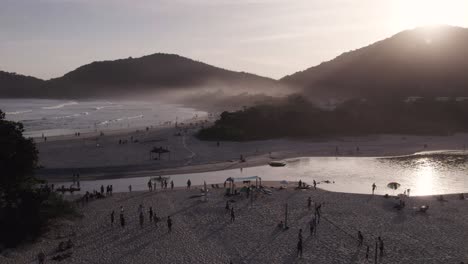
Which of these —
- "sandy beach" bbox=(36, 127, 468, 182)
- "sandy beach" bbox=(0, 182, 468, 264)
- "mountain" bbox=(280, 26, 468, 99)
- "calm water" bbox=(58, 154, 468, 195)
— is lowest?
"sandy beach" bbox=(0, 182, 468, 264)

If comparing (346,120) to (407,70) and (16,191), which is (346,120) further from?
(407,70)

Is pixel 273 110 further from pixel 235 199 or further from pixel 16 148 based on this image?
pixel 16 148

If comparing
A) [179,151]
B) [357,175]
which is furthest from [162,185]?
[357,175]

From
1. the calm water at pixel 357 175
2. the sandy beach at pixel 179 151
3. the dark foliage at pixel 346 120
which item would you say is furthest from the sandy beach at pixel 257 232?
the dark foliage at pixel 346 120

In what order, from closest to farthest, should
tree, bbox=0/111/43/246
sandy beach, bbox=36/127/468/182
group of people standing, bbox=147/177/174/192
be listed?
1. tree, bbox=0/111/43/246
2. group of people standing, bbox=147/177/174/192
3. sandy beach, bbox=36/127/468/182

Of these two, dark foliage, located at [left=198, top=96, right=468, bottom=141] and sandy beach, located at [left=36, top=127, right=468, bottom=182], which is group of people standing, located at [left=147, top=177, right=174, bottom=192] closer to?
sandy beach, located at [left=36, top=127, right=468, bottom=182]

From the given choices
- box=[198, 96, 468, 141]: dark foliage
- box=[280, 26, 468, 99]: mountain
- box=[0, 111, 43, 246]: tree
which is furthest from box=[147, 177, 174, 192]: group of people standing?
box=[280, 26, 468, 99]: mountain
